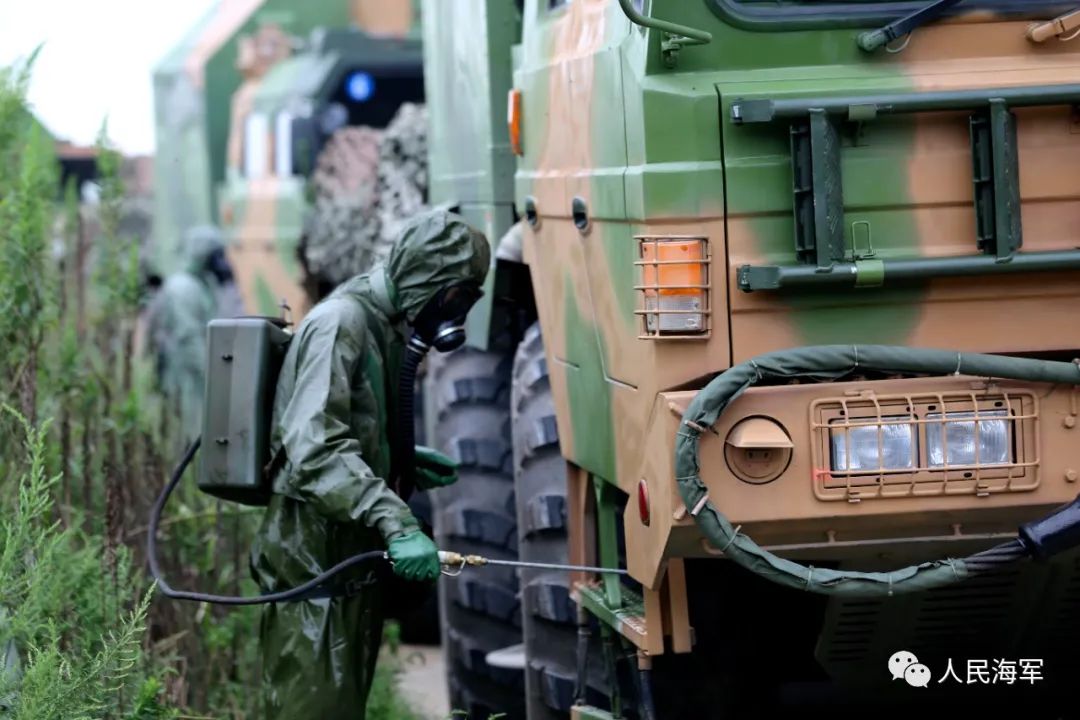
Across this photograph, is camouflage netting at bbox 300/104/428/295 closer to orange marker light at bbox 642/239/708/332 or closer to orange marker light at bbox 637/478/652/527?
orange marker light at bbox 637/478/652/527

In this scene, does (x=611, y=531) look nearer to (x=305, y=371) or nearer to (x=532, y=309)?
(x=305, y=371)

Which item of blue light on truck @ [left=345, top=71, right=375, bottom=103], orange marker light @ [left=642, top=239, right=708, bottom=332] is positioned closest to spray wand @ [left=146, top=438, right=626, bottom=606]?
orange marker light @ [left=642, top=239, right=708, bottom=332]

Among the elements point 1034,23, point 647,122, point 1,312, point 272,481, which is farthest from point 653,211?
point 1,312

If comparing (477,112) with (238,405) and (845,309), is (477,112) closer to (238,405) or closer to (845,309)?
(238,405)

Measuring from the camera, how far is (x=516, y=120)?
18.3ft

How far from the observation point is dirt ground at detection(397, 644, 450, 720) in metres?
7.08

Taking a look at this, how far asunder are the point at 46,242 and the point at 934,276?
11.4 ft

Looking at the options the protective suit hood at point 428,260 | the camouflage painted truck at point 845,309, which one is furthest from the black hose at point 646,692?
the protective suit hood at point 428,260

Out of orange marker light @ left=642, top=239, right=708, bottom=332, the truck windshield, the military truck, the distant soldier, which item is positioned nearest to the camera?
orange marker light @ left=642, top=239, right=708, bottom=332

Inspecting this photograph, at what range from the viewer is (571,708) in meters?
5.11

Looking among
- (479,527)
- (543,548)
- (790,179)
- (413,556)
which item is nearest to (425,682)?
(479,527)

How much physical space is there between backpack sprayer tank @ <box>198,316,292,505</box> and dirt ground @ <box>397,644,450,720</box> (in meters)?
2.09

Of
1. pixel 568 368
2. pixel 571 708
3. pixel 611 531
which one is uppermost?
pixel 568 368

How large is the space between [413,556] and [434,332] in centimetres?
73
